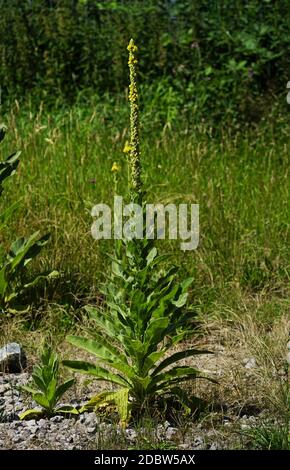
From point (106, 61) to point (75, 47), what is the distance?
367 mm

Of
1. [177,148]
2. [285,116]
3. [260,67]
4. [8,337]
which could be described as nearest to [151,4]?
[260,67]

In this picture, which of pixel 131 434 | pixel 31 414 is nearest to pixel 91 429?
pixel 131 434

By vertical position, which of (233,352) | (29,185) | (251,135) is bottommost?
(233,352)

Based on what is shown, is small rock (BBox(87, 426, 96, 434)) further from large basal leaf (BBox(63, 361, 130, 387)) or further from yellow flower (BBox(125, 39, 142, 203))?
yellow flower (BBox(125, 39, 142, 203))

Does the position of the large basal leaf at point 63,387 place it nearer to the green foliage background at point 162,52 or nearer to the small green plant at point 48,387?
the small green plant at point 48,387

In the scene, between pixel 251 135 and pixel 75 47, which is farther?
pixel 75 47

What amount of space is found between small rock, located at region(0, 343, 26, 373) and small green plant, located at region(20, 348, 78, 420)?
599 mm

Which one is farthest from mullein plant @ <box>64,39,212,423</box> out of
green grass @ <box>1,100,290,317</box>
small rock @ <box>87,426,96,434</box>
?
green grass @ <box>1,100,290,317</box>

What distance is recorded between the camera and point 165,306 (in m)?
Answer: 3.73

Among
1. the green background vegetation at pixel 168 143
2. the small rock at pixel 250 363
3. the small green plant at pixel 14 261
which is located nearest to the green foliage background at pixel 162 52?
the green background vegetation at pixel 168 143

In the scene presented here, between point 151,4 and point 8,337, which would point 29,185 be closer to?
point 8,337

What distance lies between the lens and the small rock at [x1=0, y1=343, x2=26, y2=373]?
14.3ft

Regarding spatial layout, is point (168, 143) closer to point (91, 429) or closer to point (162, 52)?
point (162, 52)

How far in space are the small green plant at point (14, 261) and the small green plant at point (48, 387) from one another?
1.25m
